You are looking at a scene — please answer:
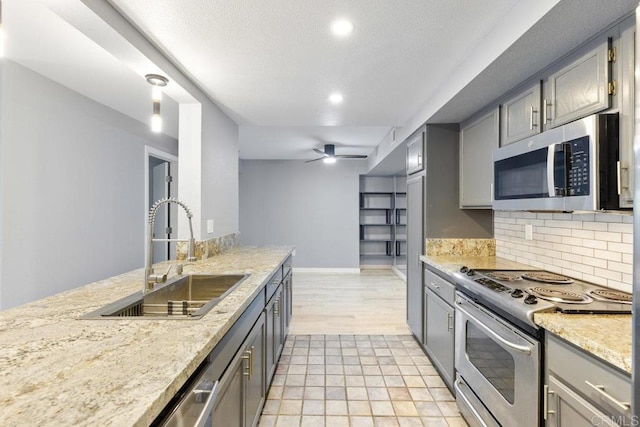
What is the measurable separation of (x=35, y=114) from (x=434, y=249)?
3.59 meters

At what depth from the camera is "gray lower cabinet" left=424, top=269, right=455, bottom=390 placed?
218cm

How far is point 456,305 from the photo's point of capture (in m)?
2.07

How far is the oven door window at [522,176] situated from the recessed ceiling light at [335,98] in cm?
137

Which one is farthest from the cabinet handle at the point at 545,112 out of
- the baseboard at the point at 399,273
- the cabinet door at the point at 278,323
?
the baseboard at the point at 399,273

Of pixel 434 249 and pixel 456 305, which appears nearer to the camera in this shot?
pixel 456 305

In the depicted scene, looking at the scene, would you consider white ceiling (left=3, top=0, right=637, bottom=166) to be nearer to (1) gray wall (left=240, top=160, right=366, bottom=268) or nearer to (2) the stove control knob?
(2) the stove control knob

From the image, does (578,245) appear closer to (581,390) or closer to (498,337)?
(498,337)

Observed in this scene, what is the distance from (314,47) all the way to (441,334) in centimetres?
223

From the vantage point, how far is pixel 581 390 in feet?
3.46

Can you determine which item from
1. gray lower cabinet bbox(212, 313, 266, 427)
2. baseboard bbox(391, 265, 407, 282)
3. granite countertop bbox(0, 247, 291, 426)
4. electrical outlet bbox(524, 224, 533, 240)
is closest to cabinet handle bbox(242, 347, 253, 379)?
gray lower cabinet bbox(212, 313, 266, 427)

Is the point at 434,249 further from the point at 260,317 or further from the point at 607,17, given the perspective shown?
the point at 607,17

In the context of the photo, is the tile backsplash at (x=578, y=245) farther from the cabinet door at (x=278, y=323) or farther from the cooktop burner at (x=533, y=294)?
the cabinet door at (x=278, y=323)

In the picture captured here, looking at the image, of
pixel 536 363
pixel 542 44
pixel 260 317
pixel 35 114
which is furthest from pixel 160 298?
pixel 542 44

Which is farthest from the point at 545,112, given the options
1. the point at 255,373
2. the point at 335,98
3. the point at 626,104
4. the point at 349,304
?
the point at 349,304
